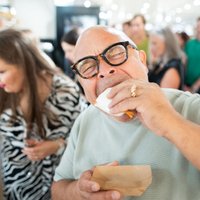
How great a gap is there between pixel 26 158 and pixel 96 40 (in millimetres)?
977

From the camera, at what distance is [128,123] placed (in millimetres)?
968

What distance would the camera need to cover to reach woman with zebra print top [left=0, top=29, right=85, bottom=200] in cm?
166

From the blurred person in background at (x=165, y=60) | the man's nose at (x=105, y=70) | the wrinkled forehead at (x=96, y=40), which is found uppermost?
the wrinkled forehead at (x=96, y=40)

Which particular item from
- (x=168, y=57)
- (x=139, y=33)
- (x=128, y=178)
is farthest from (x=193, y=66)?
(x=128, y=178)

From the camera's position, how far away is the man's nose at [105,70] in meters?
0.88

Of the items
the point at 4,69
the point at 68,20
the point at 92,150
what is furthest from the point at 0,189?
the point at 68,20

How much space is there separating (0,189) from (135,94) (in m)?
1.03

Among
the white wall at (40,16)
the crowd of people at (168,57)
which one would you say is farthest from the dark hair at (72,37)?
the white wall at (40,16)

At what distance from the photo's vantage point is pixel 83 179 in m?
0.87

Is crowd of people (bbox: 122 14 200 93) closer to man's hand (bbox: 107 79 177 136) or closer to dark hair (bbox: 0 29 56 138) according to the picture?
dark hair (bbox: 0 29 56 138)

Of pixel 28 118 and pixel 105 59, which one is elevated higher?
pixel 105 59

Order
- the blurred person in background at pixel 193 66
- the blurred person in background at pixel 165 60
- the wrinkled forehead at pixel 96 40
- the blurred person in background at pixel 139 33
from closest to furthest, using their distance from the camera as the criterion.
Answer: the wrinkled forehead at pixel 96 40, the blurred person in background at pixel 165 60, the blurred person in background at pixel 193 66, the blurred person in background at pixel 139 33

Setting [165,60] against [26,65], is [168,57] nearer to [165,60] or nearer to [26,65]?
[165,60]

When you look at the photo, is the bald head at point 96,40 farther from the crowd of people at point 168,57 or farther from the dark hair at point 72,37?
the dark hair at point 72,37
